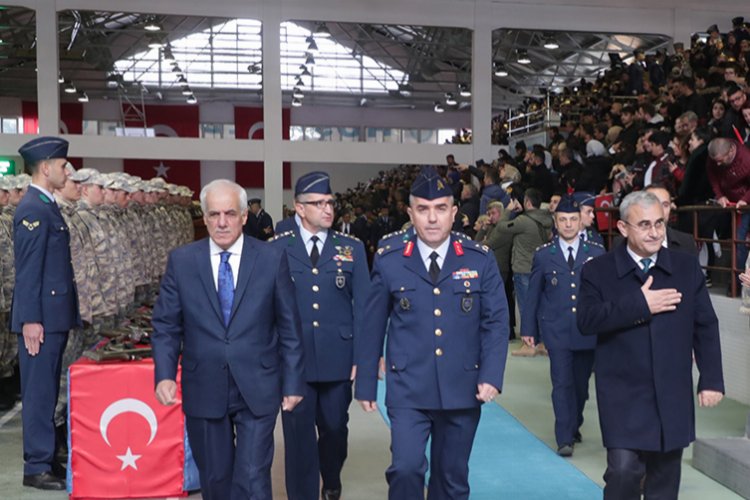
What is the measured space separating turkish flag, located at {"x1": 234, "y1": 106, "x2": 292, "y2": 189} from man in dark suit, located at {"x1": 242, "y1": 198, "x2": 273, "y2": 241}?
14.9 metres

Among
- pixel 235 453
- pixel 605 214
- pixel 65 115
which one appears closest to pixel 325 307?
pixel 235 453

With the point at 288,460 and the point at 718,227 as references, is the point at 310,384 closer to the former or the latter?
the point at 288,460

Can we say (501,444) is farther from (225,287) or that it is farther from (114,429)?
(225,287)

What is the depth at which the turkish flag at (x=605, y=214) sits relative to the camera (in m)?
10.4

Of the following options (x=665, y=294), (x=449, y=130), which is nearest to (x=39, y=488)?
(x=665, y=294)

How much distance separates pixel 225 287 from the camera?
364cm

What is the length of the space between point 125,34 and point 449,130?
1292cm

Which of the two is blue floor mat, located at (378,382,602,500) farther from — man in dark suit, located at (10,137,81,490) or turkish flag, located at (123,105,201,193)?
turkish flag, located at (123,105,201,193)

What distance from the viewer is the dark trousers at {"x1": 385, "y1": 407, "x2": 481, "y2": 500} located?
3.62 metres

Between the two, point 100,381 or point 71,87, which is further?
point 71,87

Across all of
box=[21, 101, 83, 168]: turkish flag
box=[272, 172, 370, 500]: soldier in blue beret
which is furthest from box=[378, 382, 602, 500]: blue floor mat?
box=[21, 101, 83, 168]: turkish flag

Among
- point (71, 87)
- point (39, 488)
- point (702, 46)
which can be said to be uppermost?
point (71, 87)

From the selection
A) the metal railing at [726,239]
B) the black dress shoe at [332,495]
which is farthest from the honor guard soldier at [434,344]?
the metal railing at [726,239]

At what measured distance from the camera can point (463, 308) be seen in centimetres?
372
